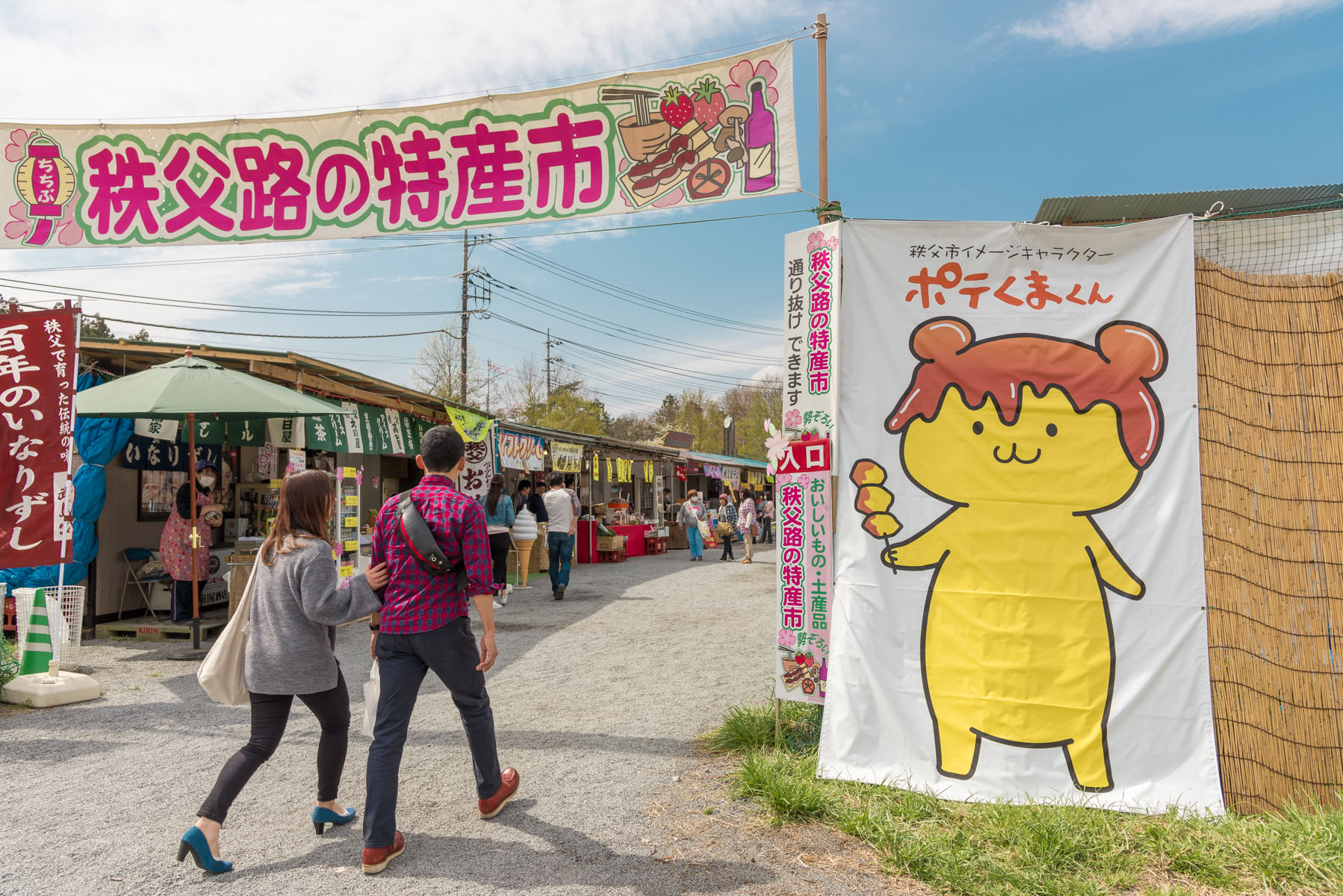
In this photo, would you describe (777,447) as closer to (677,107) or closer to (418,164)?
(677,107)

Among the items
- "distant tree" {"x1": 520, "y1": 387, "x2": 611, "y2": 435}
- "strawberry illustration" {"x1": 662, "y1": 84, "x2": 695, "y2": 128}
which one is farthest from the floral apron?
"distant tree" {"x1": 520, "y1": 387, "x2": 611, "y2": 435}

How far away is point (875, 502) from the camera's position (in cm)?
429

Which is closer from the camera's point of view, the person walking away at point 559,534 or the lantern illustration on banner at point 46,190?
the lantern illustration on banner at point 46,190

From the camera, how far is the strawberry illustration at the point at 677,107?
5406mm

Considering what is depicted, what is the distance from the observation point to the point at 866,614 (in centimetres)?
421

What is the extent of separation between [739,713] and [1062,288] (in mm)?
3130

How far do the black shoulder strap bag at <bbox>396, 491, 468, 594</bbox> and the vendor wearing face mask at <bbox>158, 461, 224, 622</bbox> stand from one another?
19.4 ft

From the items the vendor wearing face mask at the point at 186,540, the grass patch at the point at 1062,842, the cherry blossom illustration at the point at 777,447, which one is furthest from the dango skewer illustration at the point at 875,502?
the vendor wearing face mask at the point at 186,540

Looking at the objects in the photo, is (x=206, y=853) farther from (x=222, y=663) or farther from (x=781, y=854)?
(x=781, y=854)

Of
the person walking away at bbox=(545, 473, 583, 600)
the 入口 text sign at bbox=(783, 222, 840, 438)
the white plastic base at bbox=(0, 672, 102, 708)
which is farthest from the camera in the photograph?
the person walking away at bbox=(545, 473, 583, 600)

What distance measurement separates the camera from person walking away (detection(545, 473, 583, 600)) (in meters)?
11.9

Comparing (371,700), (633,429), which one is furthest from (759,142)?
(633,429)

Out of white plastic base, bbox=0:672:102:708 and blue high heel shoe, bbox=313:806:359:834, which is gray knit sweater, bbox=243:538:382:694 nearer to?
blue high heel shoe, bbox=313:806:359:834

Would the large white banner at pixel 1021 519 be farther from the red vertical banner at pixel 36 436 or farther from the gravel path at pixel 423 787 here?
the red vertical banner at pixel 36 436
